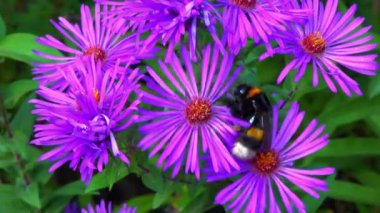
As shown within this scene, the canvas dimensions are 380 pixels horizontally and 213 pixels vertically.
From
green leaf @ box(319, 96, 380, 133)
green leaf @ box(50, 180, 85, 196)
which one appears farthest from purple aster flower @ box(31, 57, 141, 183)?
green leaf @ box(319, 96, 380, 133)

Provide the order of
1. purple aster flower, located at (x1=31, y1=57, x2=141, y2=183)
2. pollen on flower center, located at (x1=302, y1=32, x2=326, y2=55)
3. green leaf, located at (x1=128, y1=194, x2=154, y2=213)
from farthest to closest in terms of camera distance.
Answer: green leaf, located at (x1=128, y1=194, x2=154, y2=213) < pollen on flower center, located at (x1=302, y1=32, x2=326, y2=55) < purple aster flower, located at (x1=31, y1=57, x2=141, y2=183)

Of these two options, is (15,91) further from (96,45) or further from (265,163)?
(265,163)

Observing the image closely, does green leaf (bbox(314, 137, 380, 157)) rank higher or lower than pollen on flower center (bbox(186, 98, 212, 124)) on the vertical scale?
lower

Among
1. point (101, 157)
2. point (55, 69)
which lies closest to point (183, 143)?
point (101, 157)

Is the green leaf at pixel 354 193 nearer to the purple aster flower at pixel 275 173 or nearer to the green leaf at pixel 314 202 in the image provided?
the green leaf at pixel 314 202

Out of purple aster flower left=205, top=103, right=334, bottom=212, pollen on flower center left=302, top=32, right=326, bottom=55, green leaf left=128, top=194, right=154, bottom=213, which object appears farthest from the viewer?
green leaf left=128, top=194, right=154, bottom=213

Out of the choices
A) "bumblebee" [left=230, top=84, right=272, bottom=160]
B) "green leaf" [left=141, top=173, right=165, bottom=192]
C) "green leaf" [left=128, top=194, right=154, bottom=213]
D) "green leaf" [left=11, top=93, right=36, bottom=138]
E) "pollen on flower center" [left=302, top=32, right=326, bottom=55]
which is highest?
"pollen on flower center" [left=302, top=32, right=326, bottom=55]

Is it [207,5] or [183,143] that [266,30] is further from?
[183,143]

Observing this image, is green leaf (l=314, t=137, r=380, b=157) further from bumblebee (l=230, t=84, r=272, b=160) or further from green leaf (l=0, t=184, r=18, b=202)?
green leaf (l=0, t=184, r=18, b=202)
